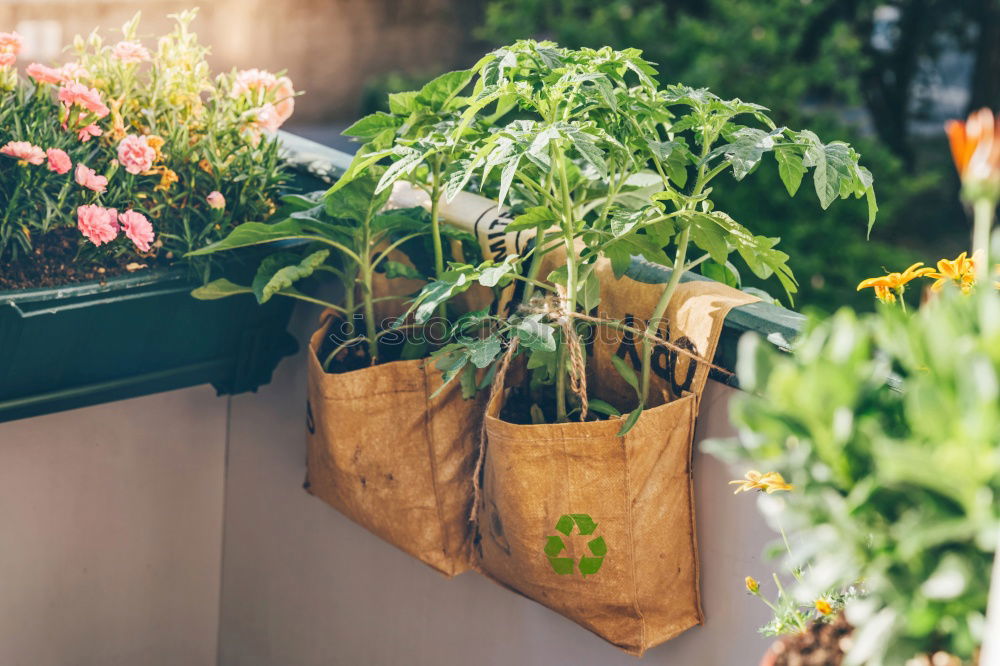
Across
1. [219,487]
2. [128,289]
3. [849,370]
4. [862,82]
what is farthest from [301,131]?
[849,370]

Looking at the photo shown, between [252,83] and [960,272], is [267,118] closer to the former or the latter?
[252,83]

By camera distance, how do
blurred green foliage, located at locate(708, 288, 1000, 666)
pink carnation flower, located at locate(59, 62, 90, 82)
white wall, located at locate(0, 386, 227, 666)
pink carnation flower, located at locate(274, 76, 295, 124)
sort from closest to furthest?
blurred green foliage, located at locate(708, 288, 1000, 666) → pink carnation flower, located at locate(59, 62, 90, 82) → pink carnation flower, located at locate(274, 76, 295, 124) → white wall, located at locate(0, 386, 227, 666)

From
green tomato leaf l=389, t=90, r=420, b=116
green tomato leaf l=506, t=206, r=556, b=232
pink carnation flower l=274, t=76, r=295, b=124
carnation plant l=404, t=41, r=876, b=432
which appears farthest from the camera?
pink carnation flower l=274, t=76, r=295, b=124

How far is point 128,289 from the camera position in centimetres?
150

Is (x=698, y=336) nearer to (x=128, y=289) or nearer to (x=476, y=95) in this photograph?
(x=476, y=95)

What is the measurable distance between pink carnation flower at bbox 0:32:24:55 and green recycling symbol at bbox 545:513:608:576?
1.04 metres

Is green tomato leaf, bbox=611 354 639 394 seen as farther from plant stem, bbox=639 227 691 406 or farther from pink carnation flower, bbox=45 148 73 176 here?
pink carnation flower, bbox=45 148 73 176

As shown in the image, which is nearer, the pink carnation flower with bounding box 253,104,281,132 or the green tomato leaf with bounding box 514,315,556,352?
the green tomato leaf with bounding box 514,315,556,352

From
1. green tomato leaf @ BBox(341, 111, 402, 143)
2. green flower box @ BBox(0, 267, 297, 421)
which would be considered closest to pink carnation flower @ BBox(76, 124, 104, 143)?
green flower box @ BBox(0, 267, 297, 421)

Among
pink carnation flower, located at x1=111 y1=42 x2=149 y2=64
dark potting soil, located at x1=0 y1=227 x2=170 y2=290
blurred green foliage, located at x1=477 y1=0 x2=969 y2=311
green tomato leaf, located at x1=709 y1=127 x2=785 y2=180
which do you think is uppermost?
green tomato leaf, located at x1=709 y1=127 x2=785 y2=180

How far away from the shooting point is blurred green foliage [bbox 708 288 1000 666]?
24.7 inches

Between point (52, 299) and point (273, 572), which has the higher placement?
point (52, 299)

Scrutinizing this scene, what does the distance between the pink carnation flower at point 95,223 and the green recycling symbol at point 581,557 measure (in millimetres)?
724

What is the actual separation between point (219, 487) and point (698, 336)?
3.83ft
